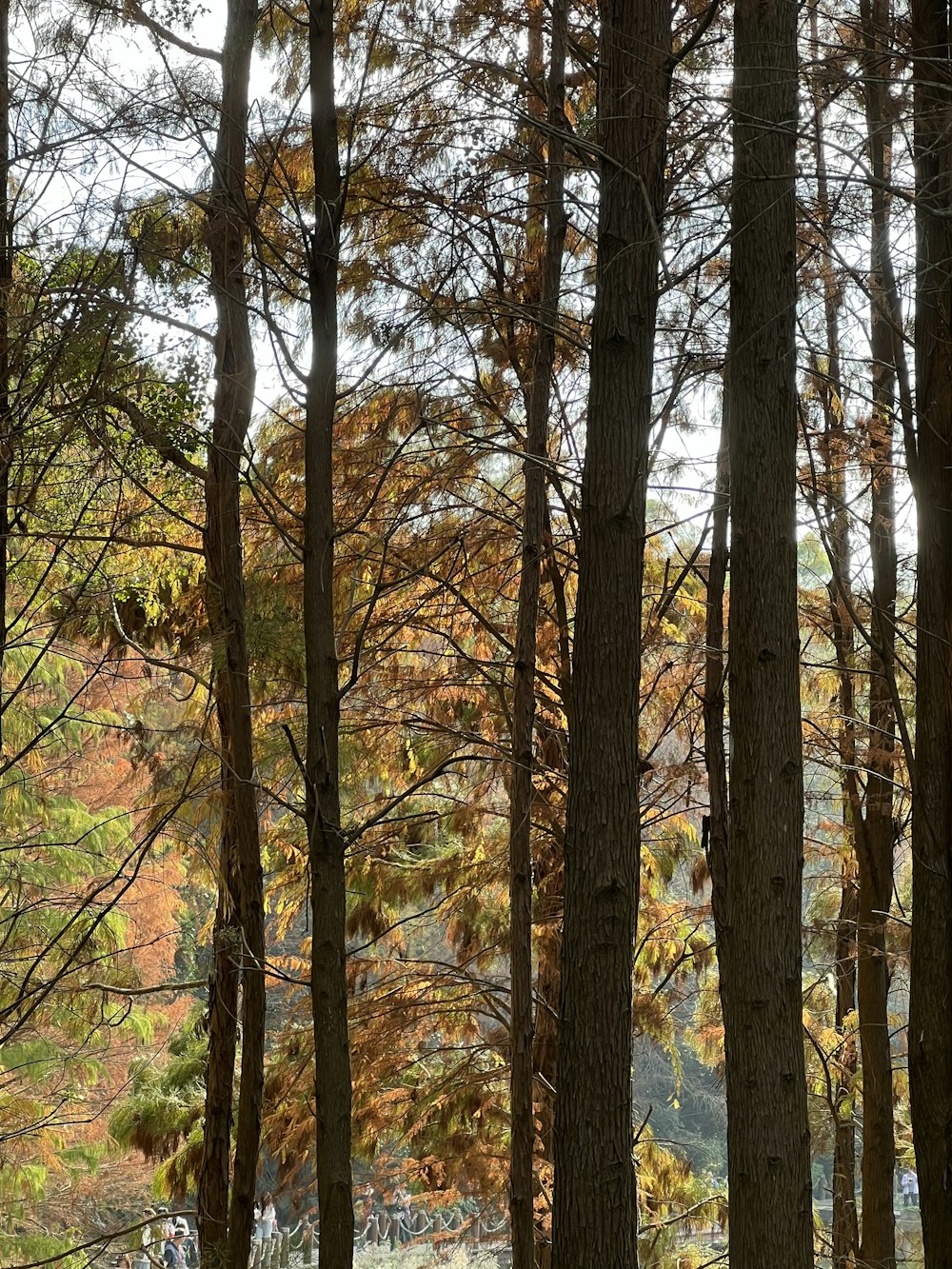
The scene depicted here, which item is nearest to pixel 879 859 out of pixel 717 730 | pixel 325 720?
pixel 717 730

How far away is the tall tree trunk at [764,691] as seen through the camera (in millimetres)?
3812

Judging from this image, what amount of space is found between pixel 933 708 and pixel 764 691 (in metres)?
1.02

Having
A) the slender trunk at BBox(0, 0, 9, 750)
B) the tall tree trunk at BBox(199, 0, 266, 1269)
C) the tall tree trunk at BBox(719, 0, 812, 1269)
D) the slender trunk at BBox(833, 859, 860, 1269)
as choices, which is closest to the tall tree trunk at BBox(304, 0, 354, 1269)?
the tall tree trunk at BBox(199, 0, 266, 1269)

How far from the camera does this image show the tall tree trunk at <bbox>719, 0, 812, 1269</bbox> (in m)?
3.81

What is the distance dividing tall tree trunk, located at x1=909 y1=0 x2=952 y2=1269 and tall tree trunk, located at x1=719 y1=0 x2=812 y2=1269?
0.56 metres

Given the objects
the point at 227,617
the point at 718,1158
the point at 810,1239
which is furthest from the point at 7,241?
the point at 718,1158

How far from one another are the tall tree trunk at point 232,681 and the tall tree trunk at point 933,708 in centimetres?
244

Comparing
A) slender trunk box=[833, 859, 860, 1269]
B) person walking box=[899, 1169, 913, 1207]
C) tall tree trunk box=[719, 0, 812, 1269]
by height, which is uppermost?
tall tree trunk box=[719, 0, 812, 1269]

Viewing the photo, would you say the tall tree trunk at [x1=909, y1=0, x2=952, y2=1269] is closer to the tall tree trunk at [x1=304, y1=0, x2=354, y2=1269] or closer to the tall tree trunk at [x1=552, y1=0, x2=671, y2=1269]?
the tall tree trunk at [x1=552, y1=0, x2=671, y2=1269]

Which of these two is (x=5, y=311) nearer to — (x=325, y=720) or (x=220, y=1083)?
(x=325, y=720)

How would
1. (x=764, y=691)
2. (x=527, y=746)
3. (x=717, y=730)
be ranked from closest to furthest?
(x=764, y=691), (x=527, y=746), (x=717, y=730)

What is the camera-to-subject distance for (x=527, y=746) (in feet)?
16.7

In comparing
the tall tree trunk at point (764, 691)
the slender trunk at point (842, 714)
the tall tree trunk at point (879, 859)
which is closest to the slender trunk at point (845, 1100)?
the slender trunk at point (842, 714)

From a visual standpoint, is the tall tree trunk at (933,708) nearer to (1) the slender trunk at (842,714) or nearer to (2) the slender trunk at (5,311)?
(1) the slender trunk at (842,714)
